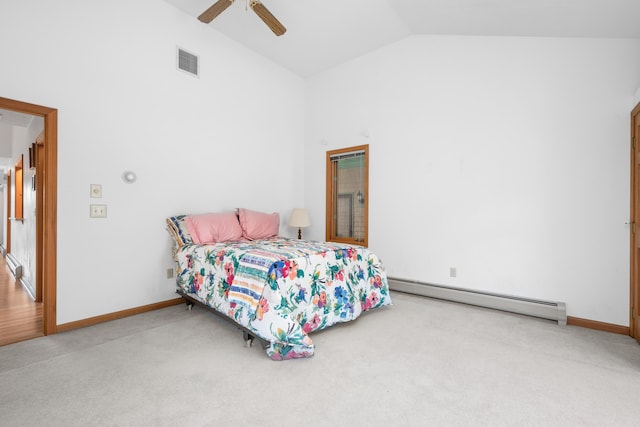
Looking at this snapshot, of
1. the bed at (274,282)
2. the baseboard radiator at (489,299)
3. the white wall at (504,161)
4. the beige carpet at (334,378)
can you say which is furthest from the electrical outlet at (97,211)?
the baseboard radiator at (489,299)

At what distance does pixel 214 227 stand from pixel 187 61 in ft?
6.66

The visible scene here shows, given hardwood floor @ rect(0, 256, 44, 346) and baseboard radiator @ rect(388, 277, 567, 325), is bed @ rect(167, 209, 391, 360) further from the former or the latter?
hardwood floor @ rect(0, 256, 44, 346)

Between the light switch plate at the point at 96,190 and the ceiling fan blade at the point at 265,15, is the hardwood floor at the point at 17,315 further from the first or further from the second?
the ceiling fan blade at the point at 265,15

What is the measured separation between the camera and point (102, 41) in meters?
2.87

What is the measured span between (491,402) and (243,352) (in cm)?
163

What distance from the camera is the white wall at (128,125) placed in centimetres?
260

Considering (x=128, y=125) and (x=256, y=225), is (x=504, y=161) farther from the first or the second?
(x=128, y=125)

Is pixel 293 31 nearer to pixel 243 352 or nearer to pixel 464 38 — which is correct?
pixel 464 38

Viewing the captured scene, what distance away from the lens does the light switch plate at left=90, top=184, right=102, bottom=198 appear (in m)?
2.83

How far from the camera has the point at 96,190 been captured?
2855mm

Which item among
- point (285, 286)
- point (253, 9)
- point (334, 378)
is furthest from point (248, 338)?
point (253, 9)

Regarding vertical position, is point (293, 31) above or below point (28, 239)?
above

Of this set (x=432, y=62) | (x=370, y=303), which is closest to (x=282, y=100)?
(x=432, y=62)

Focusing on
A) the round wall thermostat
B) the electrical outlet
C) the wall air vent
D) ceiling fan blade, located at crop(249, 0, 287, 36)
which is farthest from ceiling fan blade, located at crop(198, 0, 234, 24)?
the electrical outlet
